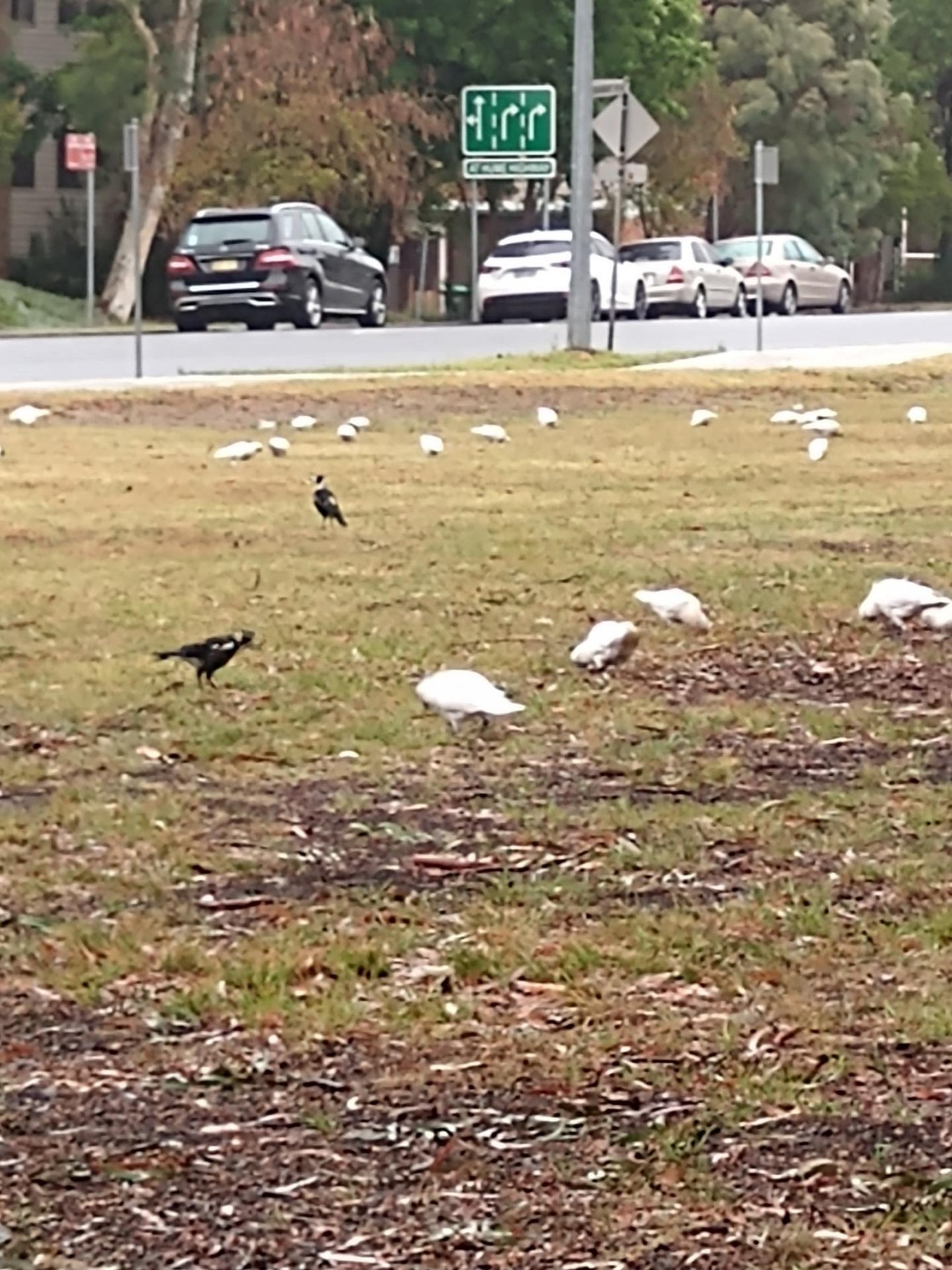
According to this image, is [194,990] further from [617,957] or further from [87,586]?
[87,586]

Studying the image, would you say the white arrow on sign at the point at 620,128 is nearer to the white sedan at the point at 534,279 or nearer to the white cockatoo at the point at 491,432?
the white cockatoo at the point at 491,432

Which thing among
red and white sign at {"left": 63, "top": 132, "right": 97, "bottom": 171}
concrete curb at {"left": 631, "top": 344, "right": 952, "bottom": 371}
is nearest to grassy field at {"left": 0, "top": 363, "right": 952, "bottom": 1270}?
concrete curb at {"left": 631, "top": 344, "right": 952, "bottom": 371}

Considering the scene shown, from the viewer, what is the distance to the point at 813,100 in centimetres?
6075

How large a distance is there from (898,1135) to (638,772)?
2383 millimetres

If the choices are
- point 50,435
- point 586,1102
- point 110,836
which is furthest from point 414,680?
point 50,435

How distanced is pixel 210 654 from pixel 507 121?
95.7 ft

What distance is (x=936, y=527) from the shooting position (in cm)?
1020

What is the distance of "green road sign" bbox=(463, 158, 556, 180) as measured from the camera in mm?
33938

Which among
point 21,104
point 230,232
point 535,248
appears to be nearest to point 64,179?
point 21,104

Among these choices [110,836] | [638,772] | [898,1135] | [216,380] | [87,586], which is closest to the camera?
[898,1135]

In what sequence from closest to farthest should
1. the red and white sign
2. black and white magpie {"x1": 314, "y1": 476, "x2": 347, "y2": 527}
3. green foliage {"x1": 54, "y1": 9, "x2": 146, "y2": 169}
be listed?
black and white magpie {"x1": 314, "y1": 476, "x2": 347, "y2": 527} < the red and white sign < green foliage {"x1": 54, "y1": 9, "x2": 146, "y2": 169}

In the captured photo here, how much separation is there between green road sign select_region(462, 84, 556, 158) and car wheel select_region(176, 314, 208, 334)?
4.56 meters

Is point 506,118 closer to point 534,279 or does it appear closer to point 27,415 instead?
point 534,279

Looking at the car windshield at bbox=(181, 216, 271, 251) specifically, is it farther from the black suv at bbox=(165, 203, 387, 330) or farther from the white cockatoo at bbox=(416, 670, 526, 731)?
the white cockatoo at bbox=(416, 670, 526, 731)
